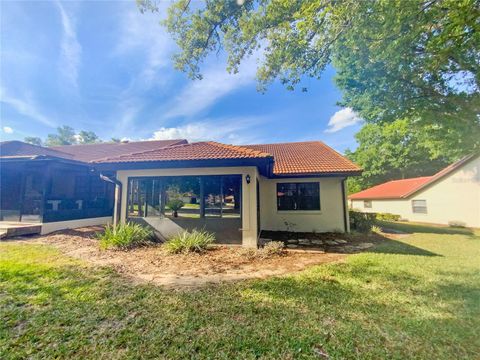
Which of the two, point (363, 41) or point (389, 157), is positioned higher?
point (389, 157)

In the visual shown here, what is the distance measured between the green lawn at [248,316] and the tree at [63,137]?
62907 millimetres

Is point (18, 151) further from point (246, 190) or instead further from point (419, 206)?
point (419, 206)

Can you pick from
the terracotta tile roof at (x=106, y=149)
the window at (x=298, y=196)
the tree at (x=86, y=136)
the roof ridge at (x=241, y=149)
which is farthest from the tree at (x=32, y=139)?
the window at (x=298, y=196)

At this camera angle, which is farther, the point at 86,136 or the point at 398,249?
the point at 86,136

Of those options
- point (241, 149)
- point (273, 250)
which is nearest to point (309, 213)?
point (273, 250)

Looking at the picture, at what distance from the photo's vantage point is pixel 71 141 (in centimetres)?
5503

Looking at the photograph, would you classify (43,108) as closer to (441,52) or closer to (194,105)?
(194,105)

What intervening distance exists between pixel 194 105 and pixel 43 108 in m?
12.3

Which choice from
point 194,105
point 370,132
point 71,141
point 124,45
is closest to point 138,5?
point 124,45

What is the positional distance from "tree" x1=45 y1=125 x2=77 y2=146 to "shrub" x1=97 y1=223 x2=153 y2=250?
6100 cm

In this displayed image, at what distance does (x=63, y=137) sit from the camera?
5444 centimetres

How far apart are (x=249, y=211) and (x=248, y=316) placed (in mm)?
4724

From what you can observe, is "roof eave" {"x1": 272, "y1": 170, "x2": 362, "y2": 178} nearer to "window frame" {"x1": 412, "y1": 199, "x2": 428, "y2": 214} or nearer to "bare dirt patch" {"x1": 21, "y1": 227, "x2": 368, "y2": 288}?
"bare dirt patch" {"x1": 21, "y1": 227, "x2": 368, "y2": 288}

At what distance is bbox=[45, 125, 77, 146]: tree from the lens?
2078 inches
